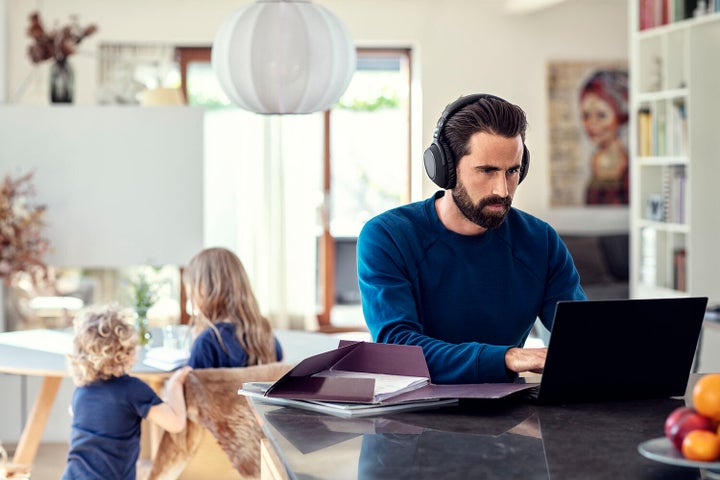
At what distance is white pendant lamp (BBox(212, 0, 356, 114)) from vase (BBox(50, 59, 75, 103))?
1921 millimetres

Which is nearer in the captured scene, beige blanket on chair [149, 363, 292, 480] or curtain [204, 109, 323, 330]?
beige blanket on chair [149, 363, 292, 480]

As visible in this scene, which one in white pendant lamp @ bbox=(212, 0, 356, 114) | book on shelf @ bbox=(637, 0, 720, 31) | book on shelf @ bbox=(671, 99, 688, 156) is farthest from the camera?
book on shelf @ bbox=(671, 99, 688, 156)

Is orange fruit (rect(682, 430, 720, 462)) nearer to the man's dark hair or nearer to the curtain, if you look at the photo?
the man's dark hair

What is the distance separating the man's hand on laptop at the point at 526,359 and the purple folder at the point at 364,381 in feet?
0.10

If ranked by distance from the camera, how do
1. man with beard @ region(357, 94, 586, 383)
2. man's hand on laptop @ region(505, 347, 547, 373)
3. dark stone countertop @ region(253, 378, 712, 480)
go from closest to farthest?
dark stone countertop @ region(253, 378, 712, 480) → man's hand on laptop @ region(505, 347, 547, 373) → man with beard @ region(357, 94, 586, 383)

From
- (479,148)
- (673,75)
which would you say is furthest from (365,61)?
(479,148)

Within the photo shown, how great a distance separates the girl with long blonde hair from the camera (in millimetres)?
3441

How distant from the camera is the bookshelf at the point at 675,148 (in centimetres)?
573

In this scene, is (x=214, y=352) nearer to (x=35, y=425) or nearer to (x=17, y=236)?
(x=35, y=425)

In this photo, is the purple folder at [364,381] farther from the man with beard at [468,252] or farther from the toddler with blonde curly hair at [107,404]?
the toddler with blonde curly hair at [107,404]

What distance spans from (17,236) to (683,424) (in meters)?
4.38

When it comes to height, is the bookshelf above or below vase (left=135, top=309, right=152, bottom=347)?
above

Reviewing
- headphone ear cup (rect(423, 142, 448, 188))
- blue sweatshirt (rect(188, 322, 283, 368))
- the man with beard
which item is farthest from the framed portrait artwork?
headphone ear cup (rect(423, 142, 448, 188))

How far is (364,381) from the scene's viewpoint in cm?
166
